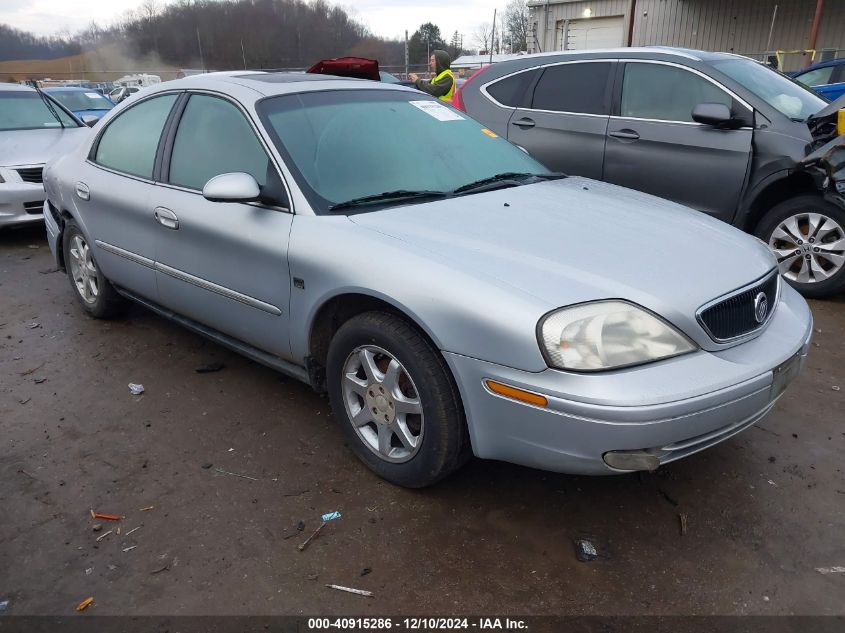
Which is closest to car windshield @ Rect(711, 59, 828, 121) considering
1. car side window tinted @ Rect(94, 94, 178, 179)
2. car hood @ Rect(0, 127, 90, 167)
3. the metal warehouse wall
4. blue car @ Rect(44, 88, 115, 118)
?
car side window tinted @ Rect(94, 94, 178, 179)

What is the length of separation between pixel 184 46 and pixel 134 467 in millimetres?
54575

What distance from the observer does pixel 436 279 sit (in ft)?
7.97

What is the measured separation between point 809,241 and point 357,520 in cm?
403

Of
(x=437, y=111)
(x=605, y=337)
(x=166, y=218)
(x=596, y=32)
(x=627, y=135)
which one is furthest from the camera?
(x=596, y=32)

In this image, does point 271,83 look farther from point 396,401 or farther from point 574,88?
point 574,88

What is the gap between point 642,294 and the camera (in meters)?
2.32

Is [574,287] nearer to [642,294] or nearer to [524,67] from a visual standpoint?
[642,294]

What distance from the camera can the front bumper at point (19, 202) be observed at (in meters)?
6.87

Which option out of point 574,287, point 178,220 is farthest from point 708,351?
point 178,220

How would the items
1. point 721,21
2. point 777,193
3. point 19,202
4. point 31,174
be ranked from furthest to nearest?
point 721,21, point 31,174, point 19,202, point 777,193

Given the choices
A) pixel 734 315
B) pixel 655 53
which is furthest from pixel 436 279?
pixel 655 53

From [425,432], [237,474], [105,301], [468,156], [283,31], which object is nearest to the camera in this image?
[425,432]

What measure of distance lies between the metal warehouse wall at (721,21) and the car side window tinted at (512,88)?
2174 cm

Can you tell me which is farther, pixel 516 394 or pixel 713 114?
pixel 713 114
